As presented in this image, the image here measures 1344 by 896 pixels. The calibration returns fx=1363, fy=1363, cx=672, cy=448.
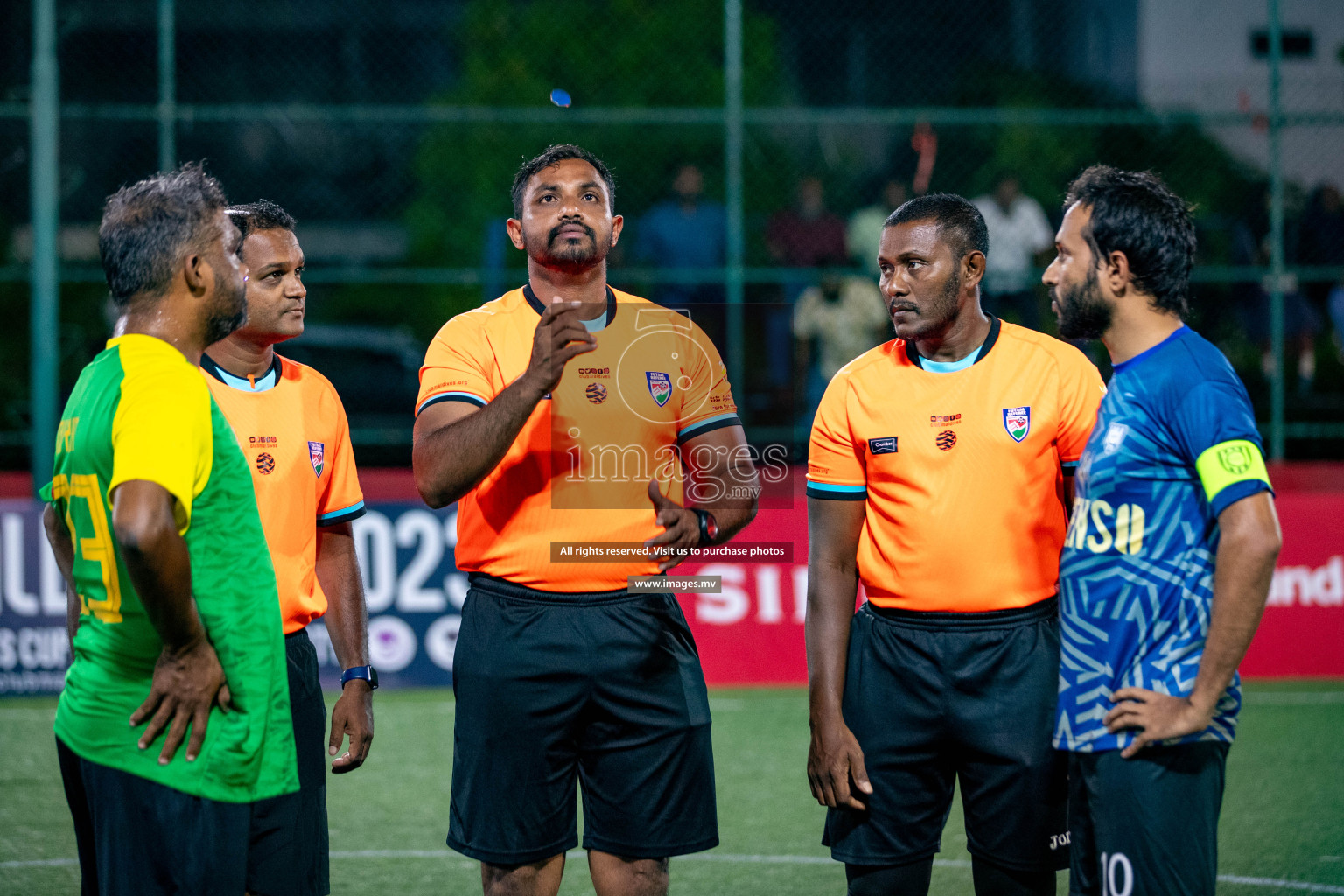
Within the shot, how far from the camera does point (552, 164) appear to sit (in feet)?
12.8

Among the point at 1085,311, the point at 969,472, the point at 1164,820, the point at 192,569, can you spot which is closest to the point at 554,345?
the point at 192,569

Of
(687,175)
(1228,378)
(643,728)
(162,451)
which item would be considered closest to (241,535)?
(162,451)

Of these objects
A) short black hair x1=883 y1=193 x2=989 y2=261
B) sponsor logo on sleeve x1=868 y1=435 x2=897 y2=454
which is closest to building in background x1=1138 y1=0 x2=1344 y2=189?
short black hair x1=883 y1=193 x2=989 y2=261

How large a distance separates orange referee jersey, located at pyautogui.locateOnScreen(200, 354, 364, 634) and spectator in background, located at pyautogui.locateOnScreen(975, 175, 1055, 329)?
7.60 m

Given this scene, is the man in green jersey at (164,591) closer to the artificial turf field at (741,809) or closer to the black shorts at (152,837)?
the black shorts at (152,837)

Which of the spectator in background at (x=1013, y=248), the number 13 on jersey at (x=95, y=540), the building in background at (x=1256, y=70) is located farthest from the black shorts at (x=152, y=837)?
the building in background at (x=1256, y=70)

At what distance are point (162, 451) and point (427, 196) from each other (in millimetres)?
19684

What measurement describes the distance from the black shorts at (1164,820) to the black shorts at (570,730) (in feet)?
3.97

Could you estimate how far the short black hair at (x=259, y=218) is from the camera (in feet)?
13.4

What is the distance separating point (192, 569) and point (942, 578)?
1897 millimetres

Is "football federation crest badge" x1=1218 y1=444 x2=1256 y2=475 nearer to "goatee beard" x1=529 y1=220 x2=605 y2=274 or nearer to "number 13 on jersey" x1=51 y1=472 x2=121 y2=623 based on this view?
"goatee beard" x1=529 y1=220 x2=605 y2=274

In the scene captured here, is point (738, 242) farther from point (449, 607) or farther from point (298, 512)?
point (298, 512)

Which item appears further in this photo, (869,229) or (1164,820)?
(869,229)

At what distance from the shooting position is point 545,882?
149 inches
